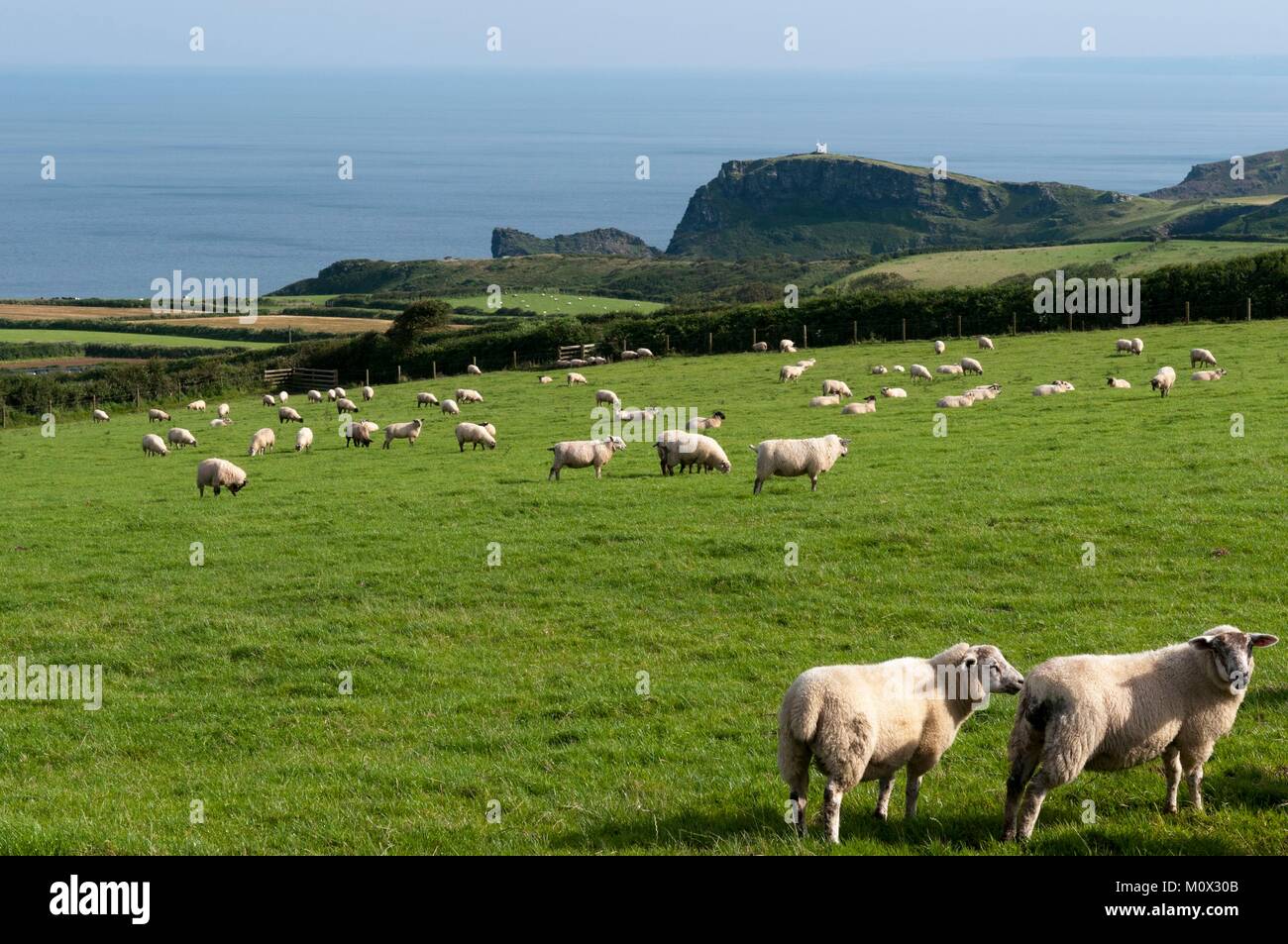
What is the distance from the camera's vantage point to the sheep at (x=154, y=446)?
139 feet

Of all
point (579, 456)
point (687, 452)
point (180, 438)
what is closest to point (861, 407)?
point (687, 452)

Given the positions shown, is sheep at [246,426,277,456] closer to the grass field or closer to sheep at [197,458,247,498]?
the grass field

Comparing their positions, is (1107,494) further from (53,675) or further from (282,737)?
(53,675)

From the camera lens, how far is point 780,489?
88.4ft

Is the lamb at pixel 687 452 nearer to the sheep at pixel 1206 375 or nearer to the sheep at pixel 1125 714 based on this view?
the sheep at pixel 1206 375

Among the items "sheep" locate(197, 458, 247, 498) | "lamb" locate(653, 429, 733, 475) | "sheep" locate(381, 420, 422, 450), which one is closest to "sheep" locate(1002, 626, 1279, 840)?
"lamb" locate(653, 429, 733, 475)

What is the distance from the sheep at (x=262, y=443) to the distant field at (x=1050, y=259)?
291ft

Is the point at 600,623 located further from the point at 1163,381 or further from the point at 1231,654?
the point at 1163,381

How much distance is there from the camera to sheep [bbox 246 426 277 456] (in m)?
39.8

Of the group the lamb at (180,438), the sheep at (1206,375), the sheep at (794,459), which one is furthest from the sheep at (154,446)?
the sheep at (1206,375)
